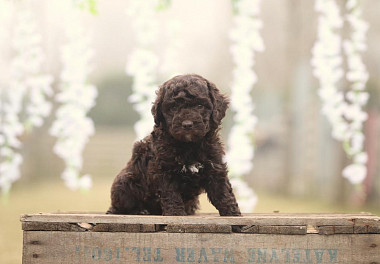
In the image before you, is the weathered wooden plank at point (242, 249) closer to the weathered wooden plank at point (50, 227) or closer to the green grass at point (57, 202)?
the weathered wooden plank at point (50, 227)

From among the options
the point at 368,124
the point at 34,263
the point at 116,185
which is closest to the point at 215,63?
the point at 368,124

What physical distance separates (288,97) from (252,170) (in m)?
0.67

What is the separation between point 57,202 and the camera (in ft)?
13.1

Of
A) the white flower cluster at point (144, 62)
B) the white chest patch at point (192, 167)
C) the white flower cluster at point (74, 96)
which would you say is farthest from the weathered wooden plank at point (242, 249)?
the white flower cluster at point (74, 96)

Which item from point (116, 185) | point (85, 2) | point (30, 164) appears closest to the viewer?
point (116, 185)

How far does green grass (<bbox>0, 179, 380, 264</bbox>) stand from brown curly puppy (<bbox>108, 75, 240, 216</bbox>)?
1.74m

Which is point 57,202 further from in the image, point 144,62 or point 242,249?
point 242,249

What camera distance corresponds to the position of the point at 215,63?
3949mm

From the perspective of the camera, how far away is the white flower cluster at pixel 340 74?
3.72 m

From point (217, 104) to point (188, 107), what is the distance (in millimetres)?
149

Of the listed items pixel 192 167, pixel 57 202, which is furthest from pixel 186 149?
pixel 57 202

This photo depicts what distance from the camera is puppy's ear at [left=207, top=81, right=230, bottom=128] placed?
2047mm

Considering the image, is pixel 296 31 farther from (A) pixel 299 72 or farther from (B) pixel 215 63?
(B) pixel 215 63

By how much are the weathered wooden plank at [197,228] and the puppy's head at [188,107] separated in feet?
1.10
